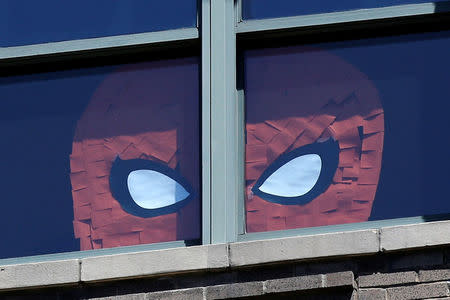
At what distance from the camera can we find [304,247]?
26.0 ft

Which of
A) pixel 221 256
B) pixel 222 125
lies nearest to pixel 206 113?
pixel 222 125

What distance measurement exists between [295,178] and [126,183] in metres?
0.89

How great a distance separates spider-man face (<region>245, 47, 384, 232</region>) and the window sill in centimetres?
38

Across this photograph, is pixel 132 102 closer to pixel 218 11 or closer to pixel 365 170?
pixel 218 11

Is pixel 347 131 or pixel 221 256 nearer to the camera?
pixel 221 256

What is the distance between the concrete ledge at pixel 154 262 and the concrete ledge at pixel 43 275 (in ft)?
0.18

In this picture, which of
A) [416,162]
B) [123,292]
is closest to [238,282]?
[123,292]

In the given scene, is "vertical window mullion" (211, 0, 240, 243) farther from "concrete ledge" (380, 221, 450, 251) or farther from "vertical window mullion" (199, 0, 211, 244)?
"concrete ledge" (380, 221, 450, 251)

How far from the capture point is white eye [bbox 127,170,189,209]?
8547 mm

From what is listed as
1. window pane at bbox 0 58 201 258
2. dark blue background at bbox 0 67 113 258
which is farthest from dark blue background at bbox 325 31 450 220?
dark blue background at bbox 0 67 113 258

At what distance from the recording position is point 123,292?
8.06 metres

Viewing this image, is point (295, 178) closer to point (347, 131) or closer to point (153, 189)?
point (347, 131)

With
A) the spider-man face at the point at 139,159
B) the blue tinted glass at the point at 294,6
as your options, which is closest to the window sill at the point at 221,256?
the spider-man face at the point at 139,159

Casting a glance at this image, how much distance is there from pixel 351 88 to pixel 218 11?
81 centimetres
